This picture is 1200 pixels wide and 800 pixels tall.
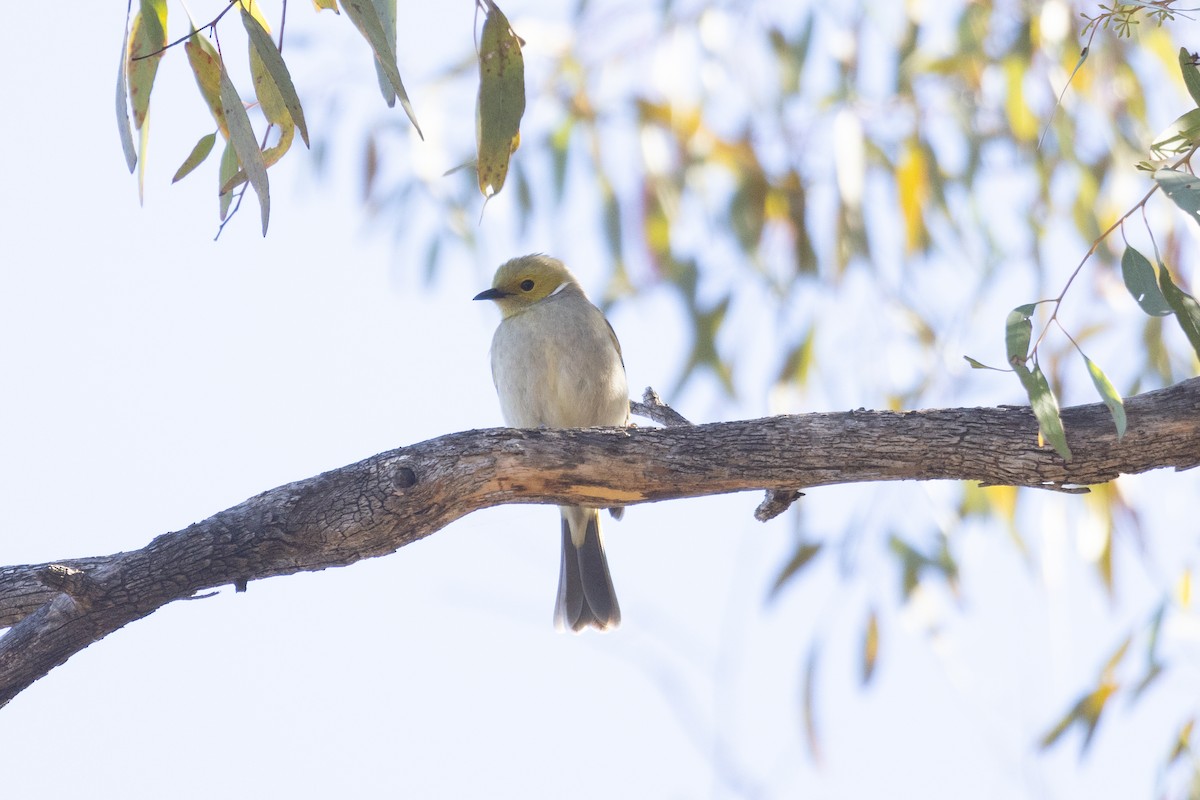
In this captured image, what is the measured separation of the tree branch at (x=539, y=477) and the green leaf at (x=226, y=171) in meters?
0.61

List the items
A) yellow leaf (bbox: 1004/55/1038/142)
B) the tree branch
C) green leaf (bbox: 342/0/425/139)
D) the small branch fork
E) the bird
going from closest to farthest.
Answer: green leaf (bbox: 342/0/425/139) < the tree branch < the small branch fork < the bird < yellow leaf (bbox: 1004/55/1038/142)

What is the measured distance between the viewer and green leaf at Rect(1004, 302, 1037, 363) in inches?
91.0

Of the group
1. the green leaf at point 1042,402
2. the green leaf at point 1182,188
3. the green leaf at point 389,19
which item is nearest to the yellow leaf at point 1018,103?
the green leaf at point 1042,402

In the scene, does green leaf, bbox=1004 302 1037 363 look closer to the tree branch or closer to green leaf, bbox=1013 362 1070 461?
green leaf, bbox=1013 362 1070 461

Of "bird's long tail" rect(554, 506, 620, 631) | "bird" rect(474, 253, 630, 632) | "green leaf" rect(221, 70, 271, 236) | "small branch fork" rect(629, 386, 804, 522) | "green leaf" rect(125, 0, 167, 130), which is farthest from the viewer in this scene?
"bird's long tail" rect(554, 506, 620, 631)

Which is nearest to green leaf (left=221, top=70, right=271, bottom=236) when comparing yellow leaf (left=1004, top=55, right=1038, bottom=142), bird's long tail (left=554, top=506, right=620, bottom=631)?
bird's long tail (left=554, top=506, right=620, bottom=631)

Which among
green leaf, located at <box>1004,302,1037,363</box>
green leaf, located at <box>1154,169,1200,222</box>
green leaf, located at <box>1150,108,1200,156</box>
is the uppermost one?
green leaf, located at <box>1150,108,1200,156</box>

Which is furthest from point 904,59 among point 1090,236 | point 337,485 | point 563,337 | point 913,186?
point 337,485

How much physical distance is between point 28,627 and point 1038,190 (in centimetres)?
397

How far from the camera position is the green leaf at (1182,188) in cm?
194

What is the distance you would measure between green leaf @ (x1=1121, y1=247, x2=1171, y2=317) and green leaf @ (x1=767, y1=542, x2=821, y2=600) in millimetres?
2658

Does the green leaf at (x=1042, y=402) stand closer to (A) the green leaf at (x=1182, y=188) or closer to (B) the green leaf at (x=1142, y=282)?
(B) the green leaf at (x=1142, y=282)

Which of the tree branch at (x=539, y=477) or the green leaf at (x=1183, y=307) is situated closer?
the green leaf at (x=1183, y=307)

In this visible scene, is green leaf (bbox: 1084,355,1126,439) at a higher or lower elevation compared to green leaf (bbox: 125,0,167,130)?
lower
